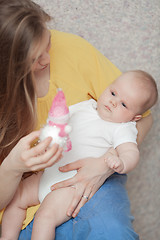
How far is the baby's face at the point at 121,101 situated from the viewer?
1.25m

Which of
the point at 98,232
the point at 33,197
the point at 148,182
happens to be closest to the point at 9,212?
the point at 33,197

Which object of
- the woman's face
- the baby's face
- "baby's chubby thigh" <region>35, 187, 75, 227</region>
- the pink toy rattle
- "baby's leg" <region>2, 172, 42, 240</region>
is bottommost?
"baby's leg" <region>2, 172, 42, 240</region>

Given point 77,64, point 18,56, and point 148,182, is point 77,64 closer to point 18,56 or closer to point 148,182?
point 18,56

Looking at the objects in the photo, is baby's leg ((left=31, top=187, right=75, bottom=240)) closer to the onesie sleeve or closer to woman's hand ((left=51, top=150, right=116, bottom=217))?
woman's hand ((left=51, top=150, right=116, bottom=217))

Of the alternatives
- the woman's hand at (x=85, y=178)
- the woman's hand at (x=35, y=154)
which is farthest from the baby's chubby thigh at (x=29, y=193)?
the woman's hand at (x=35, y=154)

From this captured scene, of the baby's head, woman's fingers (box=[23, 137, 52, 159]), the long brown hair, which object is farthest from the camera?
the baby's head

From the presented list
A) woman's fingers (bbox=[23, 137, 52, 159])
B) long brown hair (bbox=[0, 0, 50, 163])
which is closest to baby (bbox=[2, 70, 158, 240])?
long brown hair (bbox=[0, 0, 50, 163])

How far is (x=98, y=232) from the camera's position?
1.12 meters

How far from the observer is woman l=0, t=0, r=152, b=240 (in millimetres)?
1029

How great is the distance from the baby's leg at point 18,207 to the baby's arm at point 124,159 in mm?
333

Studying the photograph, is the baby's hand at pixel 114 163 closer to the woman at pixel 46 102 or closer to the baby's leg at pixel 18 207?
the woman at pixel 46 102

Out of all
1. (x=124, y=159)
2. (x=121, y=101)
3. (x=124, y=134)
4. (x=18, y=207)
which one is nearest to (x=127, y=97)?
(x=121, y=101)

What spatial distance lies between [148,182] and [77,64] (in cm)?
92

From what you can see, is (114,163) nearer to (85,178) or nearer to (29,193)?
(85,178)
